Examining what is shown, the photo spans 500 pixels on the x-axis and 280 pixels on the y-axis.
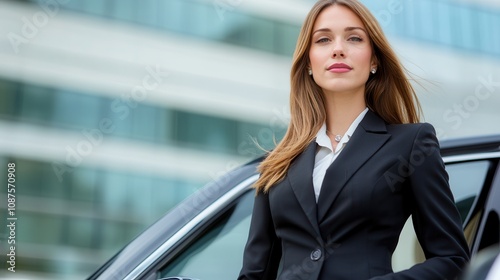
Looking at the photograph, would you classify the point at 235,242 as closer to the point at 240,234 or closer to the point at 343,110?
the point at 240,234

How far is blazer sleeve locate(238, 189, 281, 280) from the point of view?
2207 mm

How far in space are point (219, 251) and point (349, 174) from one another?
655 millimetres

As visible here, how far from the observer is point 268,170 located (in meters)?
2.23

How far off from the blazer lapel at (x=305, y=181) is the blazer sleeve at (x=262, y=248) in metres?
0.14

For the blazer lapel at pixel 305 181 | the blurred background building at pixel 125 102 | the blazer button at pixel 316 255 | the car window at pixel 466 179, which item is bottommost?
the blazer button at pixel 316 255

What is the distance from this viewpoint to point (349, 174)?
2.05 m

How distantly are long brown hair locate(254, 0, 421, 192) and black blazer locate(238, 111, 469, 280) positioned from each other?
3.2 inches

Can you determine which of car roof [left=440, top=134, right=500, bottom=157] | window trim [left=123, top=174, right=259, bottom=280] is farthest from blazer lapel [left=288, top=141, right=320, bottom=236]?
car roof [left=440, top=134, right=500, bottom=157]

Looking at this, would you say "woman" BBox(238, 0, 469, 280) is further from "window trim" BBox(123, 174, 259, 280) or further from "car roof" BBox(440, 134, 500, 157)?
"car roof" BBox(440, 134, 500, 157)

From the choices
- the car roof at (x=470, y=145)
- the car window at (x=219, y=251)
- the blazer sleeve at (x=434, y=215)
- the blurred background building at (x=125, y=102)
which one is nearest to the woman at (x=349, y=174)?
the blazer sleeve at (x=434, y=215)

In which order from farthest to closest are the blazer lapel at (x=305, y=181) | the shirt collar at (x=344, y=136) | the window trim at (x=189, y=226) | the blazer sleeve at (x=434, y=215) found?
the window trim at (x=189, y=226)
the shirt collar at (x=344, y=136)
the blazer lapel at (x=305, y=181)
the blazer sleeve at (x=434, y=215)

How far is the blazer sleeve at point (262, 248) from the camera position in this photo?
86.9 inches

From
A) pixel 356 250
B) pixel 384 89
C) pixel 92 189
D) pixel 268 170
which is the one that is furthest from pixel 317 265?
pixel 92 189

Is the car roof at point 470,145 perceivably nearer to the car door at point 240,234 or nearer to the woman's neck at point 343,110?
the car door at point 240,234
